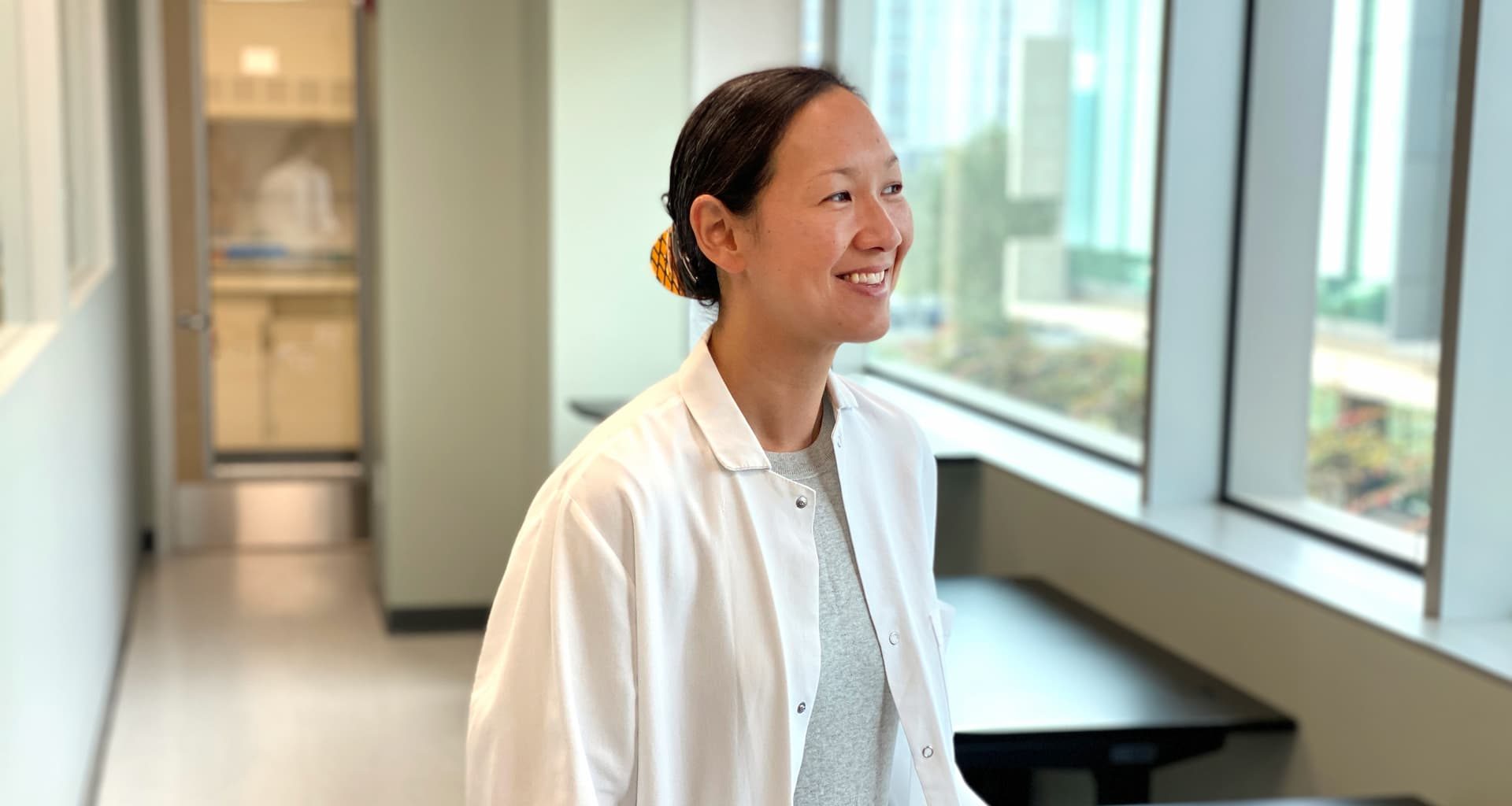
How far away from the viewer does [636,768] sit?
1.38m

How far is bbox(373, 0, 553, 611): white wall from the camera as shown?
5500 mm

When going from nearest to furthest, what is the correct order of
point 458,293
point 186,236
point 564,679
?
point 564,679
point 458,293
point 186,236

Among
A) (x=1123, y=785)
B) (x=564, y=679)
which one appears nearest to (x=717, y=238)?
(x=564, y=679)

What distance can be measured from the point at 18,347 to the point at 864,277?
86.0 inches

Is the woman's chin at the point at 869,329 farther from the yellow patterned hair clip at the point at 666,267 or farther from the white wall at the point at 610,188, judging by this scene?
the white wall at the point at 610,188

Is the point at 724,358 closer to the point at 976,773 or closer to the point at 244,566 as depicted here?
the point at 976,773

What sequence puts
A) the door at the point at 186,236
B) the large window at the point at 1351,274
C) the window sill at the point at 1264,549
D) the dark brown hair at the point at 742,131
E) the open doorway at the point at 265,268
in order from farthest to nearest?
the open doorway at the point at 265,268 → the door at the point at 186,236 → the large window at the point at 1351,274 → the window sill at the point at 1264,549 → the dark brown hair at the point at 742,131

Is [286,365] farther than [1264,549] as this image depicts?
Yes

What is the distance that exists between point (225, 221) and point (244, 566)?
167 cm

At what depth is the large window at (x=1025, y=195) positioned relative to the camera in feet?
13.4

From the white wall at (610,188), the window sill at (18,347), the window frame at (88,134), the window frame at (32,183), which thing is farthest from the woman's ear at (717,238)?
the white wall at (610,188)

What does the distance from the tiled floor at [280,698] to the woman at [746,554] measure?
2.99 metres

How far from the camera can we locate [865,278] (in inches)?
56.4

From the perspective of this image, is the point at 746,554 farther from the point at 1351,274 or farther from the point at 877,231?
the point at 1351,274
